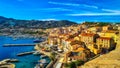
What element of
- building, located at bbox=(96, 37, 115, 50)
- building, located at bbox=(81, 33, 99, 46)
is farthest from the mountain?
building, located at bbox=(96, 37, 115, 50)

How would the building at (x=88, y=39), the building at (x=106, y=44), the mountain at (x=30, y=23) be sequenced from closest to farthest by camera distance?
the building at (x=106, y=44)
the building at (x=88, y=39)
the mountain at (x=30, y=23)

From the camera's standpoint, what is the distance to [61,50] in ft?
96.7

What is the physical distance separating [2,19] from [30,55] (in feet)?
341

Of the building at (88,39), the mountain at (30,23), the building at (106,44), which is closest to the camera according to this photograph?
the building at (106,44)

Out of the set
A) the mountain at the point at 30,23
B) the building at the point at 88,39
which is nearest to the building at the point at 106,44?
the building at the point at 88,39

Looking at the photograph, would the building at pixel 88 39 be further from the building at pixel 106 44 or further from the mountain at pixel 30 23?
the mountain at pixel 30 23

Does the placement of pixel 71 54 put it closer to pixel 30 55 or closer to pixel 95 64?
pixel 95 64

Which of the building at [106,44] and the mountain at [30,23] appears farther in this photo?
the mountain at [30,23]

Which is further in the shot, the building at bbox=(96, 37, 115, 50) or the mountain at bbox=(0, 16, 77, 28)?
the mountain at bbox=(0, 16, 77, 28)

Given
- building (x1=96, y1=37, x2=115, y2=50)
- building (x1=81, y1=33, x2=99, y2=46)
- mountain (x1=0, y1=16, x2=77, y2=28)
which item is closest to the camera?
building (x1=96, y1=37, x2=115, y2=50)

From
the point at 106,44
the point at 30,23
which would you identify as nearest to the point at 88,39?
the point at 106,44

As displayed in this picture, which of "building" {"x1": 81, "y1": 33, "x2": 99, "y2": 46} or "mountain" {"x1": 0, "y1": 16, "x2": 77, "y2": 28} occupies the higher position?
"mountain" {"x1": 0, "y1": 16, "x2": 77, "y2": 28}

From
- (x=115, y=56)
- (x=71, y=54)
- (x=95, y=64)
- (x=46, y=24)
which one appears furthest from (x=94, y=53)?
(x=46, y=24)

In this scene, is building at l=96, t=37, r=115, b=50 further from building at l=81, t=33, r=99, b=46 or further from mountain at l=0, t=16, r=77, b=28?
mountain at l=0, t=16, r=77, b=28
